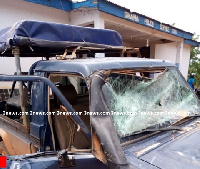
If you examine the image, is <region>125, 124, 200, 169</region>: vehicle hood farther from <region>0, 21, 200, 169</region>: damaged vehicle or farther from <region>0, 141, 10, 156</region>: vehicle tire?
<region>0, 141, 10, 156</region>: vehicle tire

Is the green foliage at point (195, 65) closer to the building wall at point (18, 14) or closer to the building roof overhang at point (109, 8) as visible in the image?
the building roof overhang at point (109, 8)

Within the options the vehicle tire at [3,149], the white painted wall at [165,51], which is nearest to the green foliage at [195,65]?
the white painted wall at [165,51]

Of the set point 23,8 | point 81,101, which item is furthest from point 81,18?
point 81,101

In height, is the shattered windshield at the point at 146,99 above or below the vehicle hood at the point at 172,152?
above

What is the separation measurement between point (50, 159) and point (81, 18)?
5391 millimetres

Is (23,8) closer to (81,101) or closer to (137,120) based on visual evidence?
(81,101)

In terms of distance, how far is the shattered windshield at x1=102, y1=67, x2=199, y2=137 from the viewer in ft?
5.42

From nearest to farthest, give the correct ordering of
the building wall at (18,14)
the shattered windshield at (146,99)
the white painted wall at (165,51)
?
the shattered windshield at (146,99) → the building wall at (18,14) → the white painted wall at (165,51)

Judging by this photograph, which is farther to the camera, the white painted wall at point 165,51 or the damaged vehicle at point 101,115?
the white painted wall at point 165,51

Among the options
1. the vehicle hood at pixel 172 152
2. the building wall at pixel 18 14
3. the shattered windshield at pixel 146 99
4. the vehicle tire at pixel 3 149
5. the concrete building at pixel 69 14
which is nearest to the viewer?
the vehicle hood at pixel 172 152

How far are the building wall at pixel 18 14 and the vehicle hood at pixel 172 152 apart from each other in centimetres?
482

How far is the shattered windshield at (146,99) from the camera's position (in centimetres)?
165

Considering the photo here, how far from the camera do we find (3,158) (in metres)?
1.47

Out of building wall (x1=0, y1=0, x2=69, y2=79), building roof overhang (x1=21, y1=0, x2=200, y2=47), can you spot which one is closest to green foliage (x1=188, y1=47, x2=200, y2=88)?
building roof overhang (x1=21, y1=0, x2=200, y2=47)
